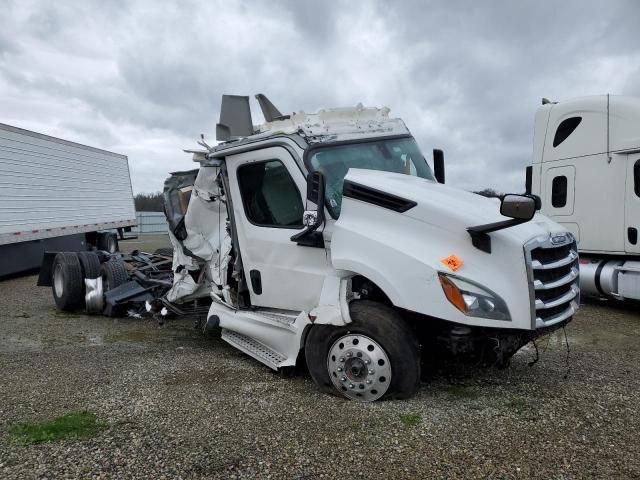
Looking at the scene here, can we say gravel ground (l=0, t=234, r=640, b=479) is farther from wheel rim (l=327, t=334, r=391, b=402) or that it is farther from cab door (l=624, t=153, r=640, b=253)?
cab door (l=624, t=153, r=640, b=253)

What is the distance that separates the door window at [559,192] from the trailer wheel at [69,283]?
308 inches

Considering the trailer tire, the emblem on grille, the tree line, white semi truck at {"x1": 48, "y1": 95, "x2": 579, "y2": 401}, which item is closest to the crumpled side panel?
white semi truck at {"x1": 48, "y1": 95, "x2": 579, "y2": 401}

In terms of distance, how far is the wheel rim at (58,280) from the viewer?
7.90 meters

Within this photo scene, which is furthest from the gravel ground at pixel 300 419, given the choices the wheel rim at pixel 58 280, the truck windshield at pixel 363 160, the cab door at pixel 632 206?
the cab door at pixel 632 206

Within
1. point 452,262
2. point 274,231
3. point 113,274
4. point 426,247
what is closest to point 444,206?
point 426,247

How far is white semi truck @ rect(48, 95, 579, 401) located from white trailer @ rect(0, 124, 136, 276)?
8387mm

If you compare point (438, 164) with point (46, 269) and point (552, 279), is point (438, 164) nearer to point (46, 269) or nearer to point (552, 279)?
point (552, 279)

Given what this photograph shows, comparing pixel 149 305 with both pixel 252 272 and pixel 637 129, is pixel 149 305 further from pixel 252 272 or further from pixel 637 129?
pixel 637 129

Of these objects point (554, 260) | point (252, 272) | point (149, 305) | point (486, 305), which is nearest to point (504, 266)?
point (486, 305)

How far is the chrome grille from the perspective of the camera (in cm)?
354

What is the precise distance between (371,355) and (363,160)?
5.93 ft

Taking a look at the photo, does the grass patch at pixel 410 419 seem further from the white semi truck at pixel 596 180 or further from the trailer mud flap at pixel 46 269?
the trailer mud flap at pixel 46 269

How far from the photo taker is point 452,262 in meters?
3.56

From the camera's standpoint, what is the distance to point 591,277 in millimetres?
8328
